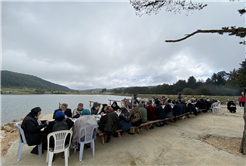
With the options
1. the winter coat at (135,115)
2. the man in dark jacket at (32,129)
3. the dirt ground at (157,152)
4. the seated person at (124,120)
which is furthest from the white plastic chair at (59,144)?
the winter coat at (135,115)

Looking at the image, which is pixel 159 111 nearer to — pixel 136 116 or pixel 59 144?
pixel 136 116

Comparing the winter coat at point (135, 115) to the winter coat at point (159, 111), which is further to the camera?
the winter coat at point (159, 111)

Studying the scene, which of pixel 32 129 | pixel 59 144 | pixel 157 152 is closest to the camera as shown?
pixel 59 144

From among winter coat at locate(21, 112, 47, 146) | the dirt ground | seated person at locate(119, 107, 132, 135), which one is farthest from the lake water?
seated person at locate(119, 107, 132, 135)

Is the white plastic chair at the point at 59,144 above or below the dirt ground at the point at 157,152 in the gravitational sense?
above

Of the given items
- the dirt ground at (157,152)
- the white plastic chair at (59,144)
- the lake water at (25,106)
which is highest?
the white plastic chair at (59,144)

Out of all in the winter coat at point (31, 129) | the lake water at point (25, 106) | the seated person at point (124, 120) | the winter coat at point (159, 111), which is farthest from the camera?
the lake water at point (25, 106)

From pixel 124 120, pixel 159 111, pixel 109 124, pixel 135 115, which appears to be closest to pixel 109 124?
pixel 109 124

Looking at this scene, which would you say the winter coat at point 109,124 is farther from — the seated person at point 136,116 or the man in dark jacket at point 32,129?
the man in dark jacket at point 32,129

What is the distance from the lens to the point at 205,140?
3.38 meters

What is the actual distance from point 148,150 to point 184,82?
5947 centimetres

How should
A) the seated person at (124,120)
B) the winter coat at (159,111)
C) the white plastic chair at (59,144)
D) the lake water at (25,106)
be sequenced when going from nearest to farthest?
1. the white plastic chair at (59,144)
2. the seated person at (124,120)
3. the winter coat at (159,111)
4. the lake water at (25,106)

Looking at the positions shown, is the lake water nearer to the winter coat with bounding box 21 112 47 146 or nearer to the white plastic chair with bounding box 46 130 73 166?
the winter coat with bounding box 21 112 47 146

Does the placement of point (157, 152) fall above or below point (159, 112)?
below
